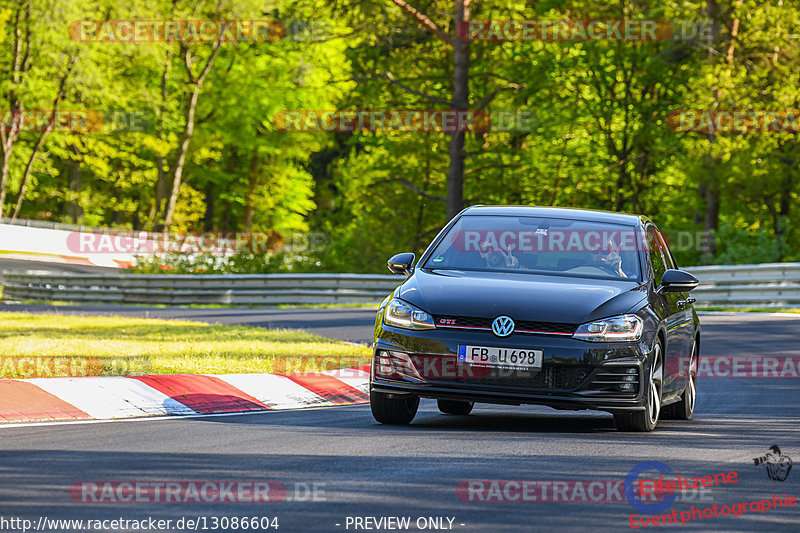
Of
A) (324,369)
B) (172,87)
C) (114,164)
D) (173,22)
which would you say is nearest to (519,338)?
(324,369)

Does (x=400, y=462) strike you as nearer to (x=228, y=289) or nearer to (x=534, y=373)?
(x=534, y=373)

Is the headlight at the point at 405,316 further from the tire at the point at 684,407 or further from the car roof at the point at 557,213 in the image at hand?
the tire at the point at 684,407

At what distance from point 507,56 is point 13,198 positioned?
4029cm

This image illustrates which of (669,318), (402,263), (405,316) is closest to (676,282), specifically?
(669,318)

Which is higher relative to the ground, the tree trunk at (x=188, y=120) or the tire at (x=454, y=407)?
the tree trunk at (x=188, y=120)

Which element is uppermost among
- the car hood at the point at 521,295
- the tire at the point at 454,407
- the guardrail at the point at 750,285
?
the car hood at the point at 521,295

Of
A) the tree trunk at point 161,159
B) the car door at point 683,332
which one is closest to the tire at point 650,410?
the car door at point 683,332

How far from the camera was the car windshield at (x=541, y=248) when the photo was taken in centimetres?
984

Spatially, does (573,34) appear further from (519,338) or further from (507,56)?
(519,338)

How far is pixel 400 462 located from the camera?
730cm

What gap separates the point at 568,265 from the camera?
9891 millimetres

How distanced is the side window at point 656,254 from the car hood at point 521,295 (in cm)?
70

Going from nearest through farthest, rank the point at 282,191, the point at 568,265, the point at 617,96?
the point at 568,265 → the point at 617,96 → the point at 282,191

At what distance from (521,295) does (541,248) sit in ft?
3.79
